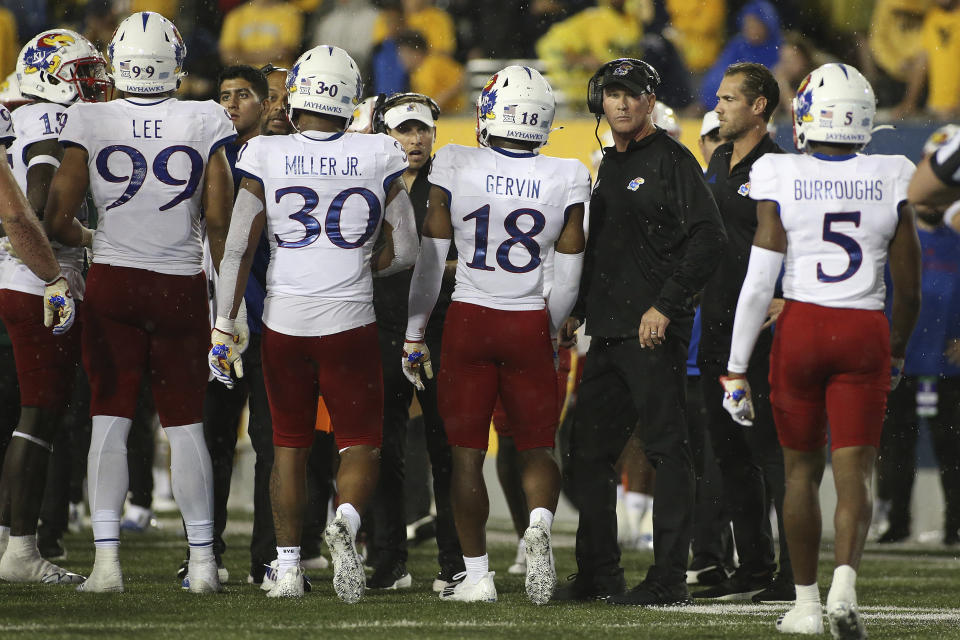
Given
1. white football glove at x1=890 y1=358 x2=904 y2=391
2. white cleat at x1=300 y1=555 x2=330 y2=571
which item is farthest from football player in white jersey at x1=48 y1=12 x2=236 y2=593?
white football glove at x1=890 y1=358 x2=904 y2=391

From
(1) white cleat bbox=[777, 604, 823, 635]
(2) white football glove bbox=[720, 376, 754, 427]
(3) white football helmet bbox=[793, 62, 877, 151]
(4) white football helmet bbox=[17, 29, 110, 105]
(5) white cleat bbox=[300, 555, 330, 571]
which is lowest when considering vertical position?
(5) white cleat bbox=[300, 555, 330, 571]

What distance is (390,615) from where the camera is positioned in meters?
5.41

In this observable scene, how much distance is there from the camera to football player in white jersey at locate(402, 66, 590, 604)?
589 cm

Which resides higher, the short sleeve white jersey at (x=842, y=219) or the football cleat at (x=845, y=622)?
the short sleeve white jersey at (x=842, y=219)

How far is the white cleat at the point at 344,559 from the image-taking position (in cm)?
547

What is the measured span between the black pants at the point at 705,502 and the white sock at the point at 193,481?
239cm

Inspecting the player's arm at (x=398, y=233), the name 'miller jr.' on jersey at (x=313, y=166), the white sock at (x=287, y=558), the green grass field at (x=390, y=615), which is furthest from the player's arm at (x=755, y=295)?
the white sock at (x=287, y=558)

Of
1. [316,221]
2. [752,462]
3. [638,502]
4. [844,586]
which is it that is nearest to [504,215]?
[316,221]

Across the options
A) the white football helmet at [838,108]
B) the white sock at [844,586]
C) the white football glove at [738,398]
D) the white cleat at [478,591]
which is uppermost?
the white football helmet at [838,108]

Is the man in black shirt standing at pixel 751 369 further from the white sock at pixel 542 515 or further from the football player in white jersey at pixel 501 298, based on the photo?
the white sock at pixel 542 515

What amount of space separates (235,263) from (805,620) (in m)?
2.57

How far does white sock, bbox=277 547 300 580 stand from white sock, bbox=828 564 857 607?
7.17 ft

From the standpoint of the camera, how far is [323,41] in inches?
557

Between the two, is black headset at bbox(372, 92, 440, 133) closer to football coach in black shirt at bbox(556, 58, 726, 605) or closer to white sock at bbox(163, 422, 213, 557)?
football coach in black shirt at bbox(556, 58, 726, 605)
